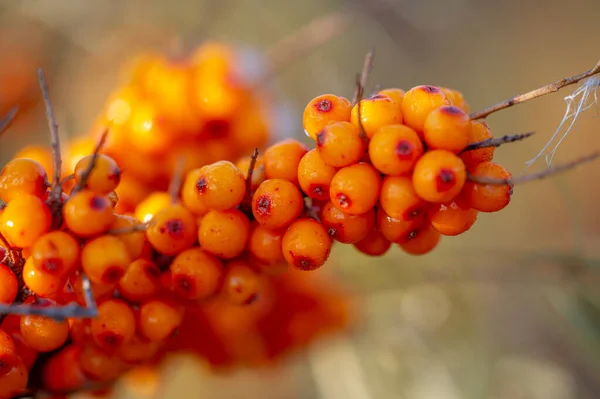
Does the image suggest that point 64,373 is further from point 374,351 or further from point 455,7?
point 455,7

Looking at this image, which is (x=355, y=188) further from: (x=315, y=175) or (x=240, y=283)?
(x=240, y=283)

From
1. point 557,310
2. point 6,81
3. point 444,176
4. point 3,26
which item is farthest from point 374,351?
point 3,26

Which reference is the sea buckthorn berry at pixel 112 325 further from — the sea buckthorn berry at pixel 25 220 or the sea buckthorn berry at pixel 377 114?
the sea buckthorn berry at pixel 377 114

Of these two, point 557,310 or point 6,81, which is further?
point 6,81

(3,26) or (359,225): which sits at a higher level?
(3,26)

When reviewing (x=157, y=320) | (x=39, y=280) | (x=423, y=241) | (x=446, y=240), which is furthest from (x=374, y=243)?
(x=446, y=240)

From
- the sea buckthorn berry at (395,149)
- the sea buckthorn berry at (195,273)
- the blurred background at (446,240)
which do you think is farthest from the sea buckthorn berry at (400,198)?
the blurred background at (446,240)
